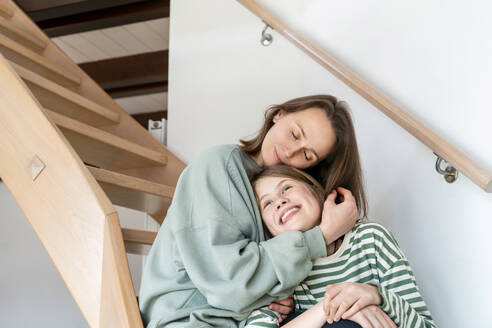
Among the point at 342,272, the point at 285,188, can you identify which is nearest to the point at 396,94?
the point at 285,188

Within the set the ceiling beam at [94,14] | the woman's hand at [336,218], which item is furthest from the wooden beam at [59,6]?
the woman's hand at [336,218]

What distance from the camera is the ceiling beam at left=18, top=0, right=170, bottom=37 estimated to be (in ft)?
13.1

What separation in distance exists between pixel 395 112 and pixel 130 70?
3665mm

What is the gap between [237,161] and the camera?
1.57m

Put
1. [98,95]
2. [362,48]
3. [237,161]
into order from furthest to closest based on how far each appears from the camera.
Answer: [98,95] < [362,48] < [237,161]

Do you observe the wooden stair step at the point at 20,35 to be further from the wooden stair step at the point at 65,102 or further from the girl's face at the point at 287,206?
the girl's face at the point at 287,206

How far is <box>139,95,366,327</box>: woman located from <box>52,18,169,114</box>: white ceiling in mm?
3223

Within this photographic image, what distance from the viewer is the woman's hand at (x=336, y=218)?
1.36 m

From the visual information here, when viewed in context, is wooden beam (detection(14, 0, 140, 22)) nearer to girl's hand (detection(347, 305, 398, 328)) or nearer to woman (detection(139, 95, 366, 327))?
woman (detection(139, 95, 366, 327))

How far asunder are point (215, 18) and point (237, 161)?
166 cm

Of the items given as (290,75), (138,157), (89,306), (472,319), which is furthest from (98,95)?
(472,319)

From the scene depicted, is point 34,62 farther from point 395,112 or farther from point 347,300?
point 347,300

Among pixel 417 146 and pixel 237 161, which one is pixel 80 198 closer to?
pixel 237 161

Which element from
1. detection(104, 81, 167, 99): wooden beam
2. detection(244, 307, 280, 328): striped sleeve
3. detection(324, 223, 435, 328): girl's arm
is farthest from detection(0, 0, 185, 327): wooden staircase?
detection(104, 81, 167, 99): wooden beam
